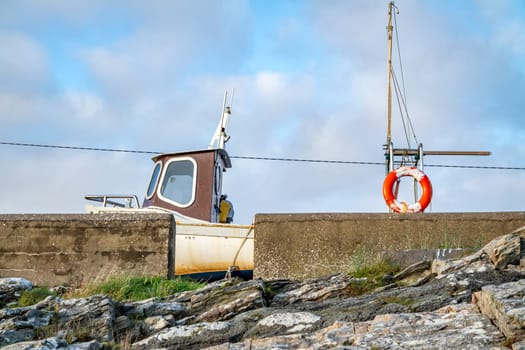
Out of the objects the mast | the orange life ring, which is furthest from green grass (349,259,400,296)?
the mast

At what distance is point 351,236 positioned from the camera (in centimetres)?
808

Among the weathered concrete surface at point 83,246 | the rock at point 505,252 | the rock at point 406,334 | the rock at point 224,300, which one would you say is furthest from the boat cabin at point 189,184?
the rock at point 406,334

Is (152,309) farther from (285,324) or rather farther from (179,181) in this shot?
(179,181)

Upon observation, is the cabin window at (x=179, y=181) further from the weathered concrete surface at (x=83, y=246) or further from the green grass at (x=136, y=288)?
the green grass at (x=136, y=288)

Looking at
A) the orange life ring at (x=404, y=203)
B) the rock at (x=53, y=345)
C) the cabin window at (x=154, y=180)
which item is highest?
the cabin window at (x=154, y=180)

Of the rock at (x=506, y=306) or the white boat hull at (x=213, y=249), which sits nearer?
the rock at (x=506, y=306)

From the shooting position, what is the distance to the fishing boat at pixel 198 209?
12.7 metres

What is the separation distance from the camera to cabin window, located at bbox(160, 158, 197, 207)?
15.0 metres

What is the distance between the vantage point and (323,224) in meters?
8.14

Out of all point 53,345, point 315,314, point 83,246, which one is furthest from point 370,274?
point 83,246

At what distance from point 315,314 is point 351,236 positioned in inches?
104

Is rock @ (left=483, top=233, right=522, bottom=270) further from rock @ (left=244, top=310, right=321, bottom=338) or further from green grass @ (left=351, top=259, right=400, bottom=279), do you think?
rock @ (left=244, top=310, right=321, bottom=338)

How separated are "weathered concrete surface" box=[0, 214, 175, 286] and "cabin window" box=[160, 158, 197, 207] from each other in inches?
256

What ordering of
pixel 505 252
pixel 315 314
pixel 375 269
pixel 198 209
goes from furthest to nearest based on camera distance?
pixel 198 209 < pixel 375 269 < pixel 505 252 < pixel 315 314
